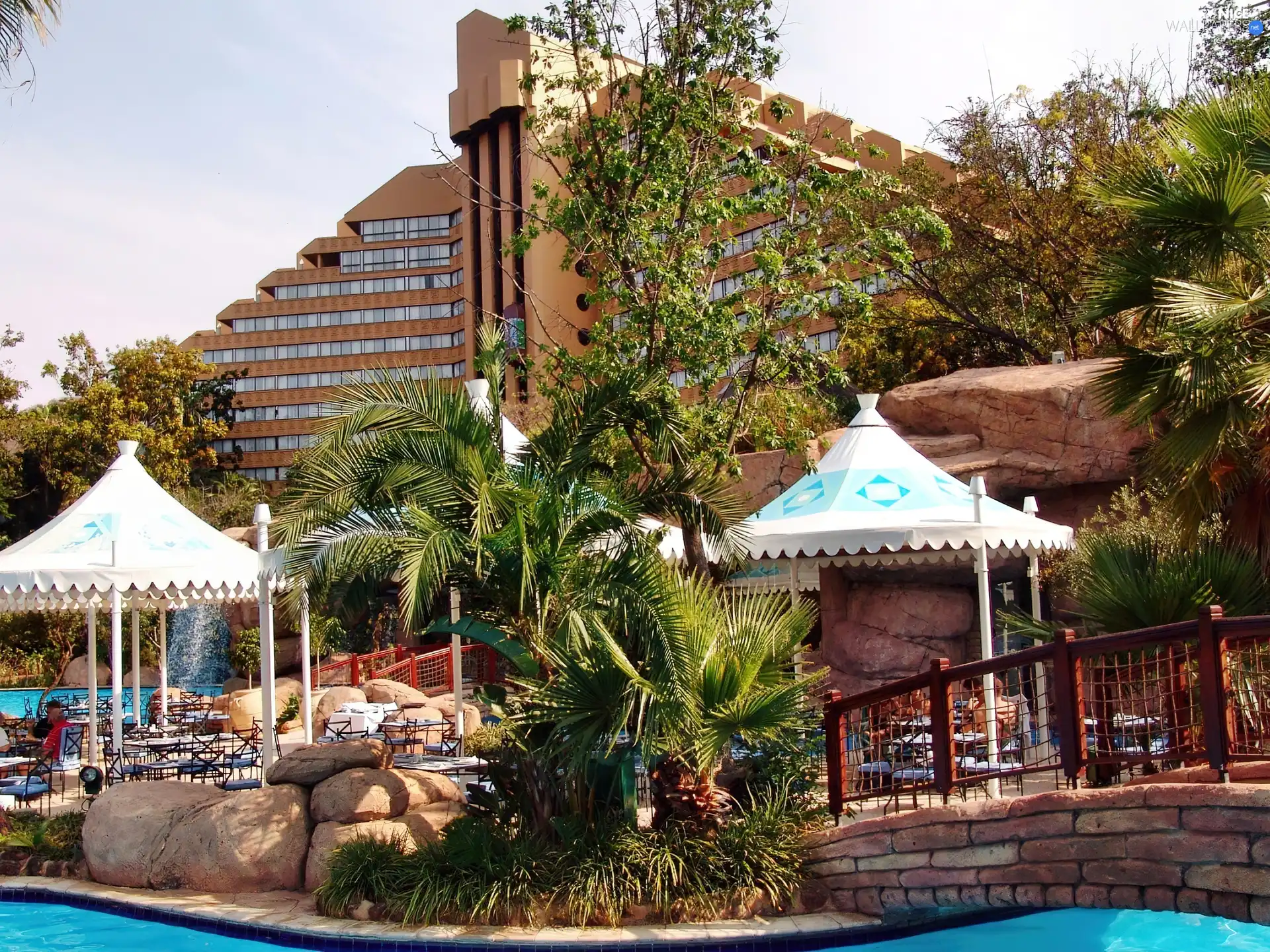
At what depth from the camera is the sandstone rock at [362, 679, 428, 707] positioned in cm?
1970

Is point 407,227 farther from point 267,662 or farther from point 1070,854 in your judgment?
point 1070,854

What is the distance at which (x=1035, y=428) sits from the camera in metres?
19.3

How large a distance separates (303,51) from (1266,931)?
1362cm

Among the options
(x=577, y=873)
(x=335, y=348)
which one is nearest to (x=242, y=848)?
(x=577, y=873)

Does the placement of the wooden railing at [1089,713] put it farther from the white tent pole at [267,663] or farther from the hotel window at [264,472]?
the hotel window at [264,472]

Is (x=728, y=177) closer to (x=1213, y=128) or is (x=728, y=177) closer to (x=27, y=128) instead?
(x=1213, y=128)

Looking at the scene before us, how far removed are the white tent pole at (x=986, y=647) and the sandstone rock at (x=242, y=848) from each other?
583 centimetres

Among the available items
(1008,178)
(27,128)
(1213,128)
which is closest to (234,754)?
(27,128)

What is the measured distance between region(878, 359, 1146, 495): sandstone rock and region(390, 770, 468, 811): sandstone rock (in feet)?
35.8

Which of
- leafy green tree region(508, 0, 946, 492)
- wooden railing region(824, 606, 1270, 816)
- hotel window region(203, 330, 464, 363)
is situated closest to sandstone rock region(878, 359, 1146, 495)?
leafy green tree region(508, 0, 946, 492)

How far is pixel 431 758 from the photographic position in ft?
43.6

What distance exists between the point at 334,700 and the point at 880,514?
31.5 ft

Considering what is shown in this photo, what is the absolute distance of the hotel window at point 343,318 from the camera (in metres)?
67.9

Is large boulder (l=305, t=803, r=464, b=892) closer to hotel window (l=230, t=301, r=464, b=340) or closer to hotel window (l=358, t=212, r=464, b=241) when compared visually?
hotel window (l=230, t=301, r=464, b=340)
